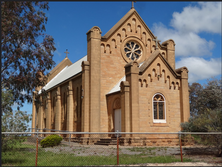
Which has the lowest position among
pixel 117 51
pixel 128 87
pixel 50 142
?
pixel 50 142

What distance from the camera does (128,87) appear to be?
23078mm

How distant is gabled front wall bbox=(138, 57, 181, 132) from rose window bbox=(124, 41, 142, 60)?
4958 mm

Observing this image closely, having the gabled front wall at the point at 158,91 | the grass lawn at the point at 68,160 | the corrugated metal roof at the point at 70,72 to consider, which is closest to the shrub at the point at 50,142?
the grass lawn at the point at 68,160

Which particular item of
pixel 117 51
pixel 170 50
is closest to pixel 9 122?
pixel 117 51

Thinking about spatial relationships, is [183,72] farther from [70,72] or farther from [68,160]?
[70,72]

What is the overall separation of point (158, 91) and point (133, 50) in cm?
691

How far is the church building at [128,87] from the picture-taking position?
2312 cm

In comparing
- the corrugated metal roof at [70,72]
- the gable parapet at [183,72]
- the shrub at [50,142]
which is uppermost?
the corrugated metal roof at [70,72]

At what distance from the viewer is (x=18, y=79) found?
13352mm

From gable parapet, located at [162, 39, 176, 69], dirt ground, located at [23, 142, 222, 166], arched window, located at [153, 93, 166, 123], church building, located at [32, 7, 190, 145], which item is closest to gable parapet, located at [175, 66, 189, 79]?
church building, located at [32, 7, 190, 145]

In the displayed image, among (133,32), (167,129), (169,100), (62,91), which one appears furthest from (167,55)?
(62,91)

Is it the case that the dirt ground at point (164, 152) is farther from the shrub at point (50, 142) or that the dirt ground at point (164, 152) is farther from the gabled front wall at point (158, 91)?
the gabled front wall at point (158, 91)

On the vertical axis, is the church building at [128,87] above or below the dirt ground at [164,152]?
above

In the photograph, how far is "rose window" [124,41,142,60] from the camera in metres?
28.9
